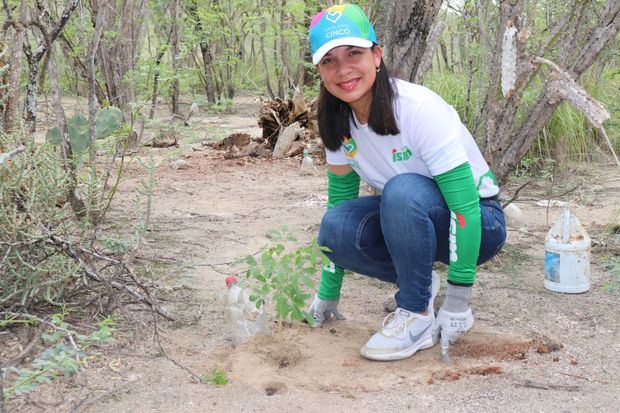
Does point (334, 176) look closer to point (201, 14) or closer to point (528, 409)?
point (528, 409)

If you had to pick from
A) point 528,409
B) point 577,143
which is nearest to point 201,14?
point 577,143

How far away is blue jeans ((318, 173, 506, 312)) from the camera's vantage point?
2.14 m

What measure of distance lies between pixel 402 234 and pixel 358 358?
1.42 feet

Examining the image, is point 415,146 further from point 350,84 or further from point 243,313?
point 243,313

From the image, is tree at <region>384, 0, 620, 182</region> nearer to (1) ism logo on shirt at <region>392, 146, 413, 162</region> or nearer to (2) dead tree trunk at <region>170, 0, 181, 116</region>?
(1) ism logo on shirt at <region>392, 146, 413, 162</region>

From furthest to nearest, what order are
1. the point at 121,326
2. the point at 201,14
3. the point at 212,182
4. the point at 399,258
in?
the point at 201,14 → the point at 212,182 → the point at 121,326 → the point at 399,258

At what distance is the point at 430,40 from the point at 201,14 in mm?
5825

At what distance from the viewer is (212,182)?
5.37 metres

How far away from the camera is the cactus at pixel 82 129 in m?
3.21

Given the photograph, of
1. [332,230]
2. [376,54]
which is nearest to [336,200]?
[332,230]

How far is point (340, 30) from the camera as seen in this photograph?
2.07 metres

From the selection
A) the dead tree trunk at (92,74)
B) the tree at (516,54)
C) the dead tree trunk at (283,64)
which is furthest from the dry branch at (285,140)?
the dead tree trunk at (283,64)

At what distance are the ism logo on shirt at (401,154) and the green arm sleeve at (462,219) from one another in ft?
0.44

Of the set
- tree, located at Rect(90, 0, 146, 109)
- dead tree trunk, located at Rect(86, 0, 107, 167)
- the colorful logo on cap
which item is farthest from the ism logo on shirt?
tree, located at Rect(90, 0, 146, 109)
